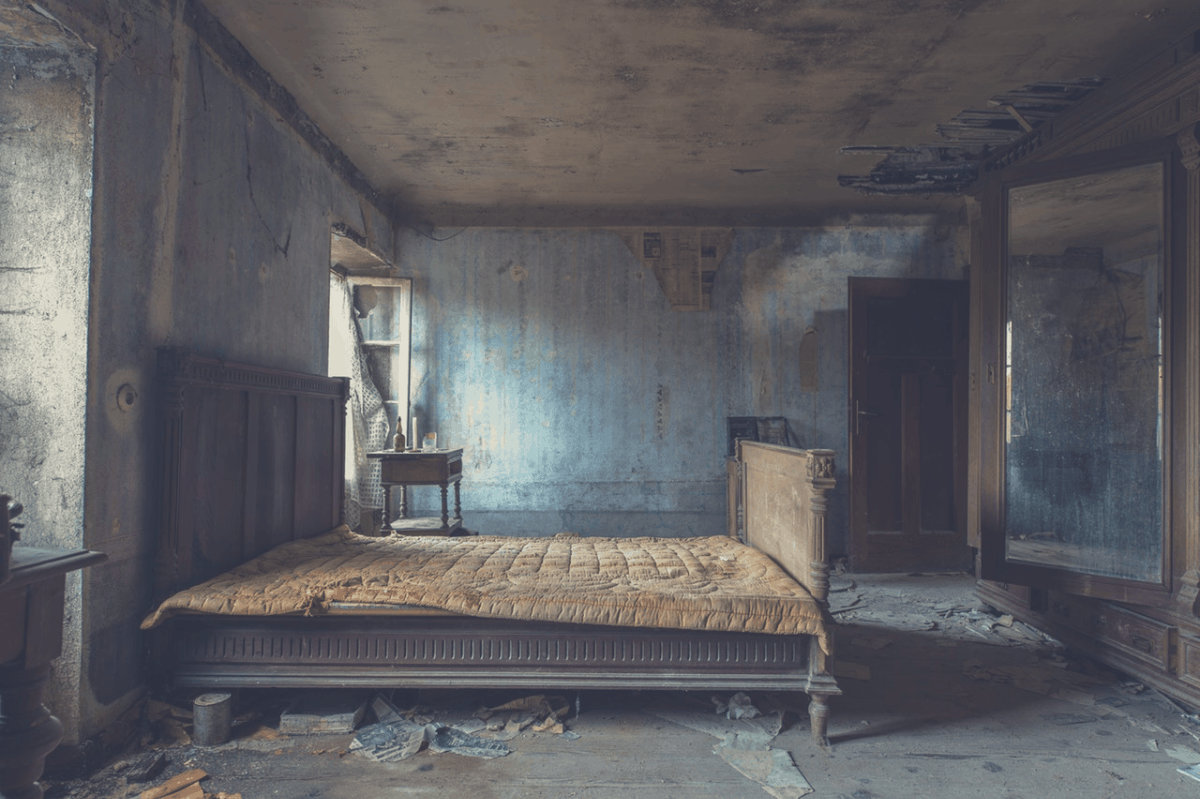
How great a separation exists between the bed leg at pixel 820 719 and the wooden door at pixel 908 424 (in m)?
3.00

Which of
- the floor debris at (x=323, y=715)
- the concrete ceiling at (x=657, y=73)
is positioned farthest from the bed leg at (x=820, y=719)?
the concrete ceiling at (x=657, y=73)

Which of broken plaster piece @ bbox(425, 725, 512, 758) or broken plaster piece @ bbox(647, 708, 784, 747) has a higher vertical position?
broken plaster piece @ bbox(425, 725, 512, 758)

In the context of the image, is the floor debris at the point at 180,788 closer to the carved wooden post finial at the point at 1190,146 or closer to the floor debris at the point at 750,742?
the floor debris at the point at 750,742

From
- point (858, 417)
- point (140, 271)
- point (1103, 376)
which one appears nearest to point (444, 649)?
point (140, 271)

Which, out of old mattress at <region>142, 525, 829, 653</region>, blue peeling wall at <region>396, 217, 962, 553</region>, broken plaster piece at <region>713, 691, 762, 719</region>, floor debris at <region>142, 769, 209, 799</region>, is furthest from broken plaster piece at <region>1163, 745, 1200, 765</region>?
floor debris at <region>142, 769, 209, 799</region>

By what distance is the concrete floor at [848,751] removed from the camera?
2088mm

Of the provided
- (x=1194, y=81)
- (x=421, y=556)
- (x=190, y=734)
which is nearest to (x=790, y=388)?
(x=1194, y=81)

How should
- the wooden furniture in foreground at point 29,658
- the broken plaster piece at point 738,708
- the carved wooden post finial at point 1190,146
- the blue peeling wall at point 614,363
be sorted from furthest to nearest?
the blue peeling wall at point 614,363 < the carved wooden post finial at point 1190,146 < the broken plaster piece at point 738,708 < the wooden furniture in foreground at point 29,658

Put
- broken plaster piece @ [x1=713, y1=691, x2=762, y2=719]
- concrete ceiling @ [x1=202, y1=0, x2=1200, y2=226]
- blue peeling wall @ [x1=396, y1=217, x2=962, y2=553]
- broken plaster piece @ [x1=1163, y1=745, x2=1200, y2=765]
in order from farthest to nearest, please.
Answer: blue peeling wall @ [x1=396, y1=217, x2=962, y2=553] → concrete ceiling @ [x1=202, y1=0, x2=1200, y2=226] → broken plaster piece @ [x1=713, y1=691, x2=762, y2=719] → broken plaster piece @ [x1=1163, y1=745, x2=1200, y2=765]

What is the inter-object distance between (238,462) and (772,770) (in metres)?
2.42

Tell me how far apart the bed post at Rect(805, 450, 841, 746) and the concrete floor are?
122 mm

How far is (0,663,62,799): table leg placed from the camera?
1.36 meters

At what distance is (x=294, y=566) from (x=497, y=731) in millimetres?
1114

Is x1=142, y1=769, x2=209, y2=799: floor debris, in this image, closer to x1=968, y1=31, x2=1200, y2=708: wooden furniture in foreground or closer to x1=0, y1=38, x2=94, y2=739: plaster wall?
x1=0, y1=38, x2=94, y2=739: plaster wall
